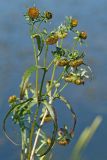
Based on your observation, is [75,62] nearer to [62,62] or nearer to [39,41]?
[62,62]

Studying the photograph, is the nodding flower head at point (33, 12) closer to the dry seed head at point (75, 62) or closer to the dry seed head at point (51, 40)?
the dry seed head at point (51, 40)

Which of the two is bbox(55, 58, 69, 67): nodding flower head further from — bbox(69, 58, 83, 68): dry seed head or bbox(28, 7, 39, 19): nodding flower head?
bbox(28, 7, 39, 19): nodding flower head

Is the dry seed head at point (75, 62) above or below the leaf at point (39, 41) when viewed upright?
below

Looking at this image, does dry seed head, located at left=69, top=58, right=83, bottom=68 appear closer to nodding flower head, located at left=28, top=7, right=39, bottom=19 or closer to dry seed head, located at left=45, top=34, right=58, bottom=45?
dry seed head, located at left=45, top=34, right=58, bottom=45

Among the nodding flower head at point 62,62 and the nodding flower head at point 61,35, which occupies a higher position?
the nodding flower head at point 61,35

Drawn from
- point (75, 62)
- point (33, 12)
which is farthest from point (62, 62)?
point (33, 12)

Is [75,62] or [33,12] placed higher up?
[33,12]

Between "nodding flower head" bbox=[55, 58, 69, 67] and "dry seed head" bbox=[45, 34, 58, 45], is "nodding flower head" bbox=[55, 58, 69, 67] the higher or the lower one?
the lower one

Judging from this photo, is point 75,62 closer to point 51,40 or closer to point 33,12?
point 51,40

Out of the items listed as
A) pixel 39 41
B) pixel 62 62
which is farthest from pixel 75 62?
pixel 39 41

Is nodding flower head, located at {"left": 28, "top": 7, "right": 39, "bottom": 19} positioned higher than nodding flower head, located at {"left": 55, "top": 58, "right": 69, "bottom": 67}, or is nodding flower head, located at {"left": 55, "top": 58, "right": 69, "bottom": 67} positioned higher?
nodding flower head, located at {"left": 28, "top": 7, "right": 39, "bottom": 19}

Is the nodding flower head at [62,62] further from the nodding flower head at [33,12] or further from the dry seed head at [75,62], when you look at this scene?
the nodding flower head at [33,12]
